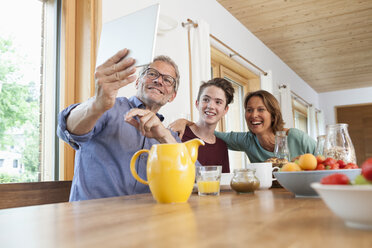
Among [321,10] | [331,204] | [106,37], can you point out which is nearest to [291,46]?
[321,10]

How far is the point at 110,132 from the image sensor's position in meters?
1.42

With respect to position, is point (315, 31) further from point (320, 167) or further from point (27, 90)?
point (320, 167)

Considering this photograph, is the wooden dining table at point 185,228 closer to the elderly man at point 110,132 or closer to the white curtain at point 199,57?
the elderly man at point 110,132

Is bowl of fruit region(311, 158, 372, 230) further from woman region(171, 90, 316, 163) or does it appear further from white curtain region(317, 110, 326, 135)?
white curtain region(317, 110, 326, 135)

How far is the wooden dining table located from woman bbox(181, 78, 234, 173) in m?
1.58

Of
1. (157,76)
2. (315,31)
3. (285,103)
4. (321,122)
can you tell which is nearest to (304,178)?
(157,76)

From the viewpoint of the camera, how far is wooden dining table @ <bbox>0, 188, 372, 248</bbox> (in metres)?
0.42

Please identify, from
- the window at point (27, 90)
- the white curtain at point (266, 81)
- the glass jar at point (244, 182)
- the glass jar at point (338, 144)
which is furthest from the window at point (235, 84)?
the glass jar at point (244, 182)

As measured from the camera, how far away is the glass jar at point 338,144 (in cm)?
119

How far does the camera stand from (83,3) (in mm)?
2021

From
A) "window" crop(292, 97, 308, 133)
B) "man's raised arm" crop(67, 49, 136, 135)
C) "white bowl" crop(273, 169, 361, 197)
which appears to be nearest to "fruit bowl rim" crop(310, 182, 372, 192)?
"white bowl" crop(273, 169, 361, 197)

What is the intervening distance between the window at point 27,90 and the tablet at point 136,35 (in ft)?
2.77

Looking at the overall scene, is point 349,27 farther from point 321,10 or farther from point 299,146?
point 299,146

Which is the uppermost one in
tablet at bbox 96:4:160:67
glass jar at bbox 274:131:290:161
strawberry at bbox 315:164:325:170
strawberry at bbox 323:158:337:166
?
tablet at bbox 96:4:160:67
